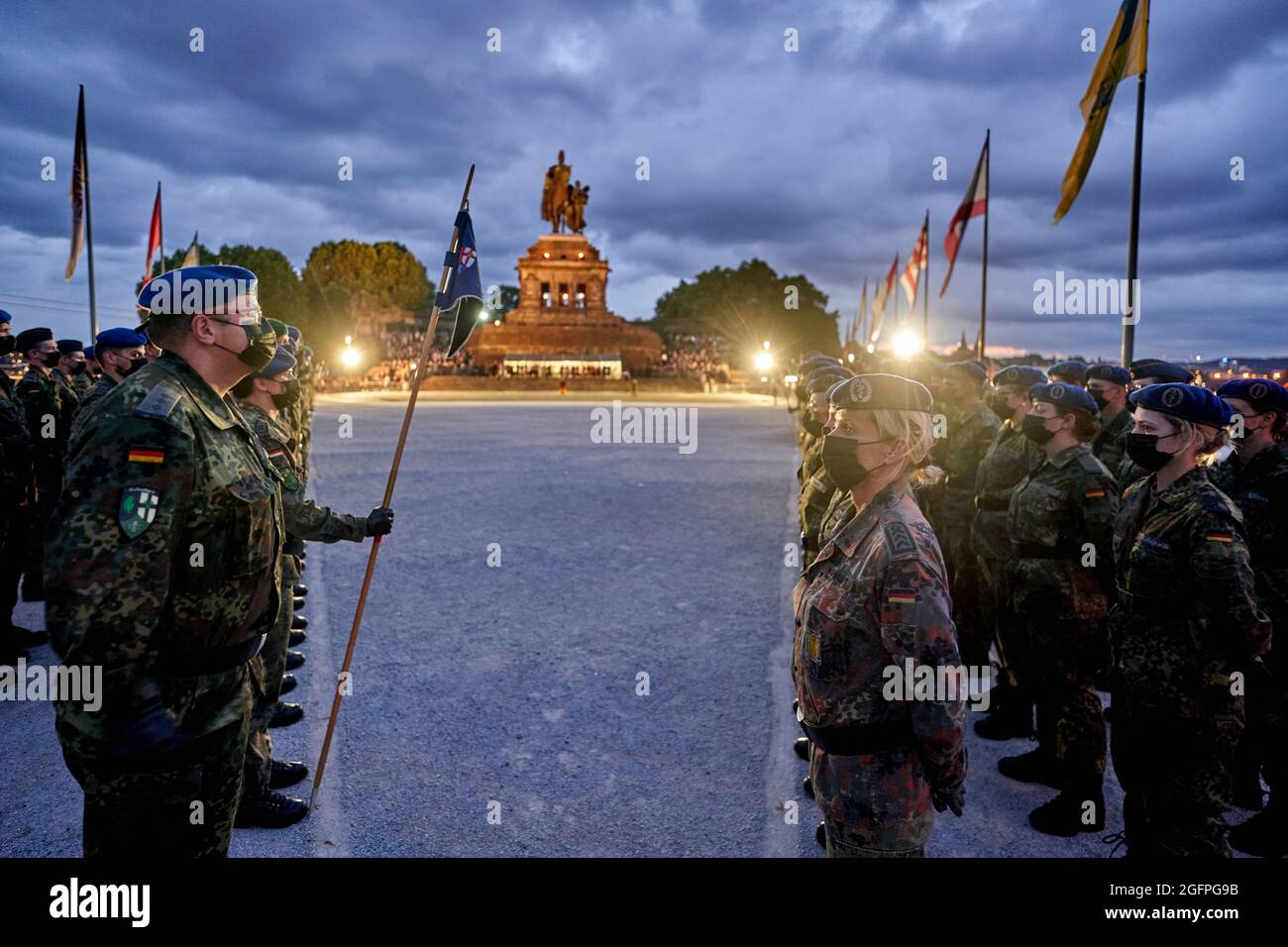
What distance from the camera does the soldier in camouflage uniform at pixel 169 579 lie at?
2180 mm

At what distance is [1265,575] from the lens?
4.05 meters

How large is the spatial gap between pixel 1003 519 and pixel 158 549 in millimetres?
4771

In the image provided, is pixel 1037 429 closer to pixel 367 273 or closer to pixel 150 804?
pixel 150 804

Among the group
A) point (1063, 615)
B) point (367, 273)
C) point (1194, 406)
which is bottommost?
point (1063, 615)

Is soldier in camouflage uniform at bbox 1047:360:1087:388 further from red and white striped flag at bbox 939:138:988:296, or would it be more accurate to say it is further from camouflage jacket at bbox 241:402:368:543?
red and white striped flag at bbox 939:138:988:296

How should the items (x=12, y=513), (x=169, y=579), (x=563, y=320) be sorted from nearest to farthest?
(x=169, y=579)
(x=12, y=513)
(x=563, y=320)

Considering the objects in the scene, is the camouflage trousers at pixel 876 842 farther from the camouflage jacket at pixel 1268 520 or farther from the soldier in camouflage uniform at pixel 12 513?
the soldier in camouflage uniform at pixel 12 513

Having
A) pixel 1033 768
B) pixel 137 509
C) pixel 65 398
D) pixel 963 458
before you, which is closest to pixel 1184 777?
pixel 1033 768

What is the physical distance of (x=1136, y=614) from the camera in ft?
11.3

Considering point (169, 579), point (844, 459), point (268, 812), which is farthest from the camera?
point (268, 812)

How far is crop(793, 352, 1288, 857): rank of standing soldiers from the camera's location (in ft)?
8.13

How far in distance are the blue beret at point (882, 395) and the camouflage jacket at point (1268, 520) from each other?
2.61 m
